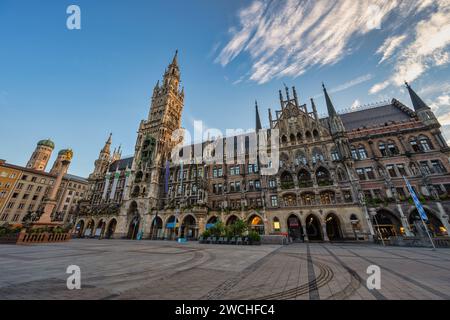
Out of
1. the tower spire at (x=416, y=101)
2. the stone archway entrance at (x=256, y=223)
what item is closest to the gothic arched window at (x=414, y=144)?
the tower spire at (x=416, y=101)

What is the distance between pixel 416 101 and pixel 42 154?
134 m

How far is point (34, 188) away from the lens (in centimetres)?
5359

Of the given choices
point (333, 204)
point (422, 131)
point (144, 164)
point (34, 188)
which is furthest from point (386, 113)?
point (34, 188)

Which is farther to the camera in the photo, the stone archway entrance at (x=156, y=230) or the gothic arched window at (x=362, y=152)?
the stone archway entrance at (x=156, y=230)

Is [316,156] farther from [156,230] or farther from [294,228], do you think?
[156,230]

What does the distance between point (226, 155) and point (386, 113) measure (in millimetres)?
32728

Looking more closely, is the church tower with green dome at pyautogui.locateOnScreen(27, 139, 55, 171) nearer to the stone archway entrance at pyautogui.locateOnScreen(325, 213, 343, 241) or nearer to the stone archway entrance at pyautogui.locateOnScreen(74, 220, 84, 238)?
the stone archway entrance at pyautogui.locateOnScreen(74, 220, 84, 238)

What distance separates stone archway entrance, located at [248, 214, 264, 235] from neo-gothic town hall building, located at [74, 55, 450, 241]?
0.17 m

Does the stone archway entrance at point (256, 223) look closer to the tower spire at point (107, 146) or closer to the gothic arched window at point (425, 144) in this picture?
the gothic arched window at point (425, 144)

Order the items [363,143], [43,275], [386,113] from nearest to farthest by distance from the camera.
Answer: [43,275] < [363,143] < [386,113]

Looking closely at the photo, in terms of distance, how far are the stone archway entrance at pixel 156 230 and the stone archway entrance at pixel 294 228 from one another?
25.4 metres

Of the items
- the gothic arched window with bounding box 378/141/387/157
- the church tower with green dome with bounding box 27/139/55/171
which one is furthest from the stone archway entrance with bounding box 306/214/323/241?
the church tower with green dome with bounding box 27/139/55/171

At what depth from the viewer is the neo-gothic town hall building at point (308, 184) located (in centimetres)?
2492
